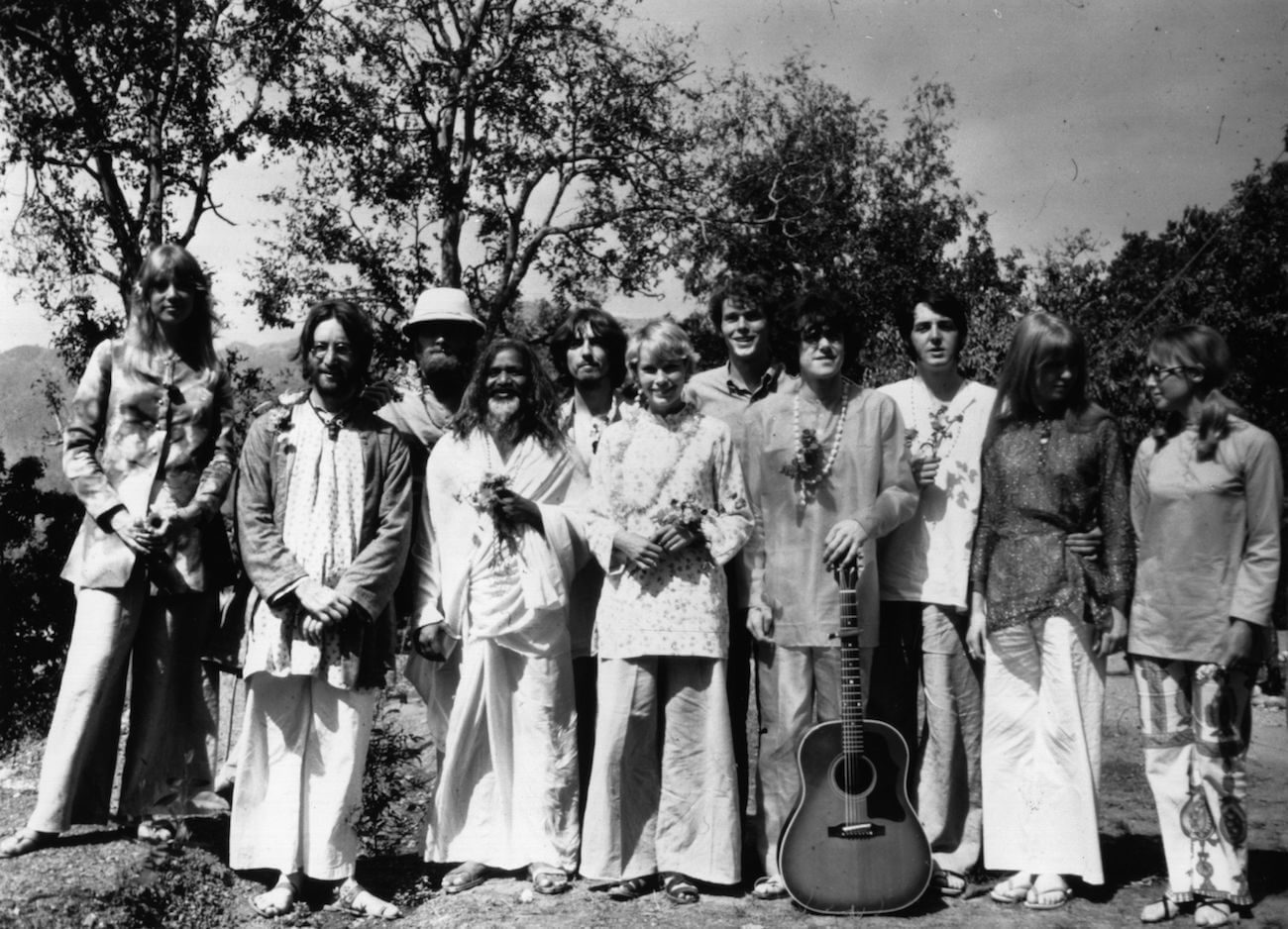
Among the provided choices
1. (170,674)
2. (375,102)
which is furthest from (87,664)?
(375,102)

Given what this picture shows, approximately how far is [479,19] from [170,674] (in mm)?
17354

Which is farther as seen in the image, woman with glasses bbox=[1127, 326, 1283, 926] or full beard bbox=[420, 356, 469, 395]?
full beard bbox=[420, 356, 469, 395]

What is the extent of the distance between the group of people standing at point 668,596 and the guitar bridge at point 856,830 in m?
0.32

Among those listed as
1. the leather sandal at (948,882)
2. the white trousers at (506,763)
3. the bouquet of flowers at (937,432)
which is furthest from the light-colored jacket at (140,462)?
the leather sandal at (948,882)

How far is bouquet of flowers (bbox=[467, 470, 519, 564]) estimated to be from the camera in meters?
4.58

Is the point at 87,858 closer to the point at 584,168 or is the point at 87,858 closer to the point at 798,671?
the point at 798,671

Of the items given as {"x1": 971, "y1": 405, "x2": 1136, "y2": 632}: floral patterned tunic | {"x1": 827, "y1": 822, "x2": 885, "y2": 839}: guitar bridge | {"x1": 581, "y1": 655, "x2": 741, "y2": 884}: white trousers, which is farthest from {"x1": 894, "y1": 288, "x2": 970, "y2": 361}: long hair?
{"x1": 827, "y1": 822, "x2": 885, "y2": 839}: guitar bridge

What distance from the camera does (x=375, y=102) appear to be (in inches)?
765

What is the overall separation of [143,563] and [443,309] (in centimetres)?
171

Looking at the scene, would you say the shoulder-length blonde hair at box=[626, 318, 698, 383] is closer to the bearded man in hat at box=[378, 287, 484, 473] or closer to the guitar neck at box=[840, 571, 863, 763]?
the bearded man in hat at box=[378, 287, 484, 473]

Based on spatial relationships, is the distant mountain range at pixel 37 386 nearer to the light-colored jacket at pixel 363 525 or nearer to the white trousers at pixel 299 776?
the light-colored jacket at pixel 363 525

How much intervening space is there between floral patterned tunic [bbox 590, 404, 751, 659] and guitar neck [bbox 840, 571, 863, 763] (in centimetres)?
45

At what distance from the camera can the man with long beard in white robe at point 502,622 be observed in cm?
461

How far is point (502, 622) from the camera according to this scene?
4582mm
